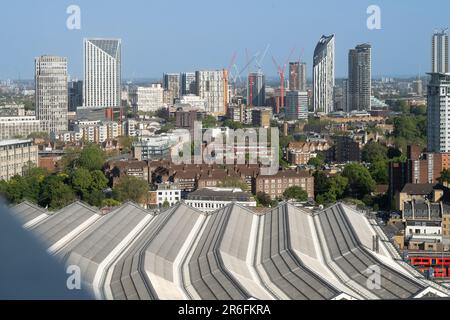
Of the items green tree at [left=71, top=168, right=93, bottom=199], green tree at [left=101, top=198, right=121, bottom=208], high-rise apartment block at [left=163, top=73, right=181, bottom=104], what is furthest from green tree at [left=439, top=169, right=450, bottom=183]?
high-rise apartment block at [left=163, top=73, right=181, bottom=104]

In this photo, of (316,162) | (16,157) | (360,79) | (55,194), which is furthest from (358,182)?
(360,79)

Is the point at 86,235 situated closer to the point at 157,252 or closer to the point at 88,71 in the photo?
the point at 157,252

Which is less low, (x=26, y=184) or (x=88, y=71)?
(x=88, y=71)

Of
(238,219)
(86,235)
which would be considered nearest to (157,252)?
(86,235)

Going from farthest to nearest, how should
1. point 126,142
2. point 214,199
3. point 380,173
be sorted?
point 126,142, point 380,173, point 214,199

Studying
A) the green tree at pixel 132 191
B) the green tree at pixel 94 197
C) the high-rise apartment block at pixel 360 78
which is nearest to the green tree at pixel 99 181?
the green tree at pixel 94 197

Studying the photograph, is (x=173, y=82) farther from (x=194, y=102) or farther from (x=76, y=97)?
(x=76, y=97)
